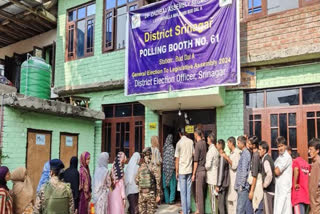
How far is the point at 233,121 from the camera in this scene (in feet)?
23.6

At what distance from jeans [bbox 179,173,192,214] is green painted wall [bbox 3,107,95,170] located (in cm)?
337

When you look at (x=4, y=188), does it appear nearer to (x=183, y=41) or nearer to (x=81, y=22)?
(x=183, y=41)

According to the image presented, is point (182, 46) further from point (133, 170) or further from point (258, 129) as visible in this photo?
point (133, 170)

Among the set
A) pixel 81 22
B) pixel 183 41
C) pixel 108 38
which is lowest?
pixel 183 41

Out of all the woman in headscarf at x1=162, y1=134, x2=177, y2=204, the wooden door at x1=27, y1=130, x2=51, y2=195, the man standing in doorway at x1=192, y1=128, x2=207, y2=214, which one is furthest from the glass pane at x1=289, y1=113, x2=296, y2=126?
the wooden door at x1=27, y1=130, x2=51, y2=195

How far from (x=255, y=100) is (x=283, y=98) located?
59 centimetres

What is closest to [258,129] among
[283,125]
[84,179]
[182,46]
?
[283,125]

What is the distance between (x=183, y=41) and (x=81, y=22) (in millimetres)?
4277

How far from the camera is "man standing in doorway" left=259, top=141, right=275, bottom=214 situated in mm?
5332

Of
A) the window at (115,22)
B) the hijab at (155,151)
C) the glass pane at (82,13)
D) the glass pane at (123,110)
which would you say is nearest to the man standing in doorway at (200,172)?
the hijab at (155,151)

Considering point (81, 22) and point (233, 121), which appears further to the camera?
point (81, 22)

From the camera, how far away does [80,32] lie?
10.2 meters

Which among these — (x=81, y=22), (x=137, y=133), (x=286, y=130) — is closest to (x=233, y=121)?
(x=286, y=130)

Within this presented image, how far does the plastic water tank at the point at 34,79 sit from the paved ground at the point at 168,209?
490 centimetres
